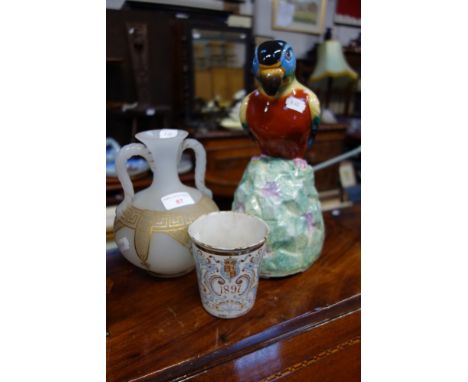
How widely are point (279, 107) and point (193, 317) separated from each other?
393mm

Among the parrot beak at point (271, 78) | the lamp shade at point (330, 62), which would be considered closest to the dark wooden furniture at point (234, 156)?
the lamp shade at point (330, 62)

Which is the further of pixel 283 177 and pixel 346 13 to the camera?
pixel 346 13

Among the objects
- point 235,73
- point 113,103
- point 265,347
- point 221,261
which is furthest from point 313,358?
point 235,73

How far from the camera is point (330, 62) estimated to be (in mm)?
1221

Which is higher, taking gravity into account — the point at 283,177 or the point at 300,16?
the point at 300,16

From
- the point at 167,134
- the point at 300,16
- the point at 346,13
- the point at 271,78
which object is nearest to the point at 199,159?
the point at 167,134

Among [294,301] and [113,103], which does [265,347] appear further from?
[113,103]

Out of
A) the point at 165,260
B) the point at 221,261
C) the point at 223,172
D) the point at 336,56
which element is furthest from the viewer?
the point at 223,172

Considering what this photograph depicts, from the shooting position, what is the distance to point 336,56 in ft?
3.99

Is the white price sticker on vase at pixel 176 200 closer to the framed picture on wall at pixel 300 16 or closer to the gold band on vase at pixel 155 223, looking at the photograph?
the gold band on vase at pixel 155 223

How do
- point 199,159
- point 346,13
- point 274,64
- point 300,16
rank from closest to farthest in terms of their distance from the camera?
point 274,64
point 199,159
point 346,13
point 300,16

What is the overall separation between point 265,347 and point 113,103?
1.03 metres

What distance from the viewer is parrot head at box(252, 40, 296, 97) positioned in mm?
555

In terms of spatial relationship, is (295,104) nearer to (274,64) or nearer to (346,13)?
(274,64)
